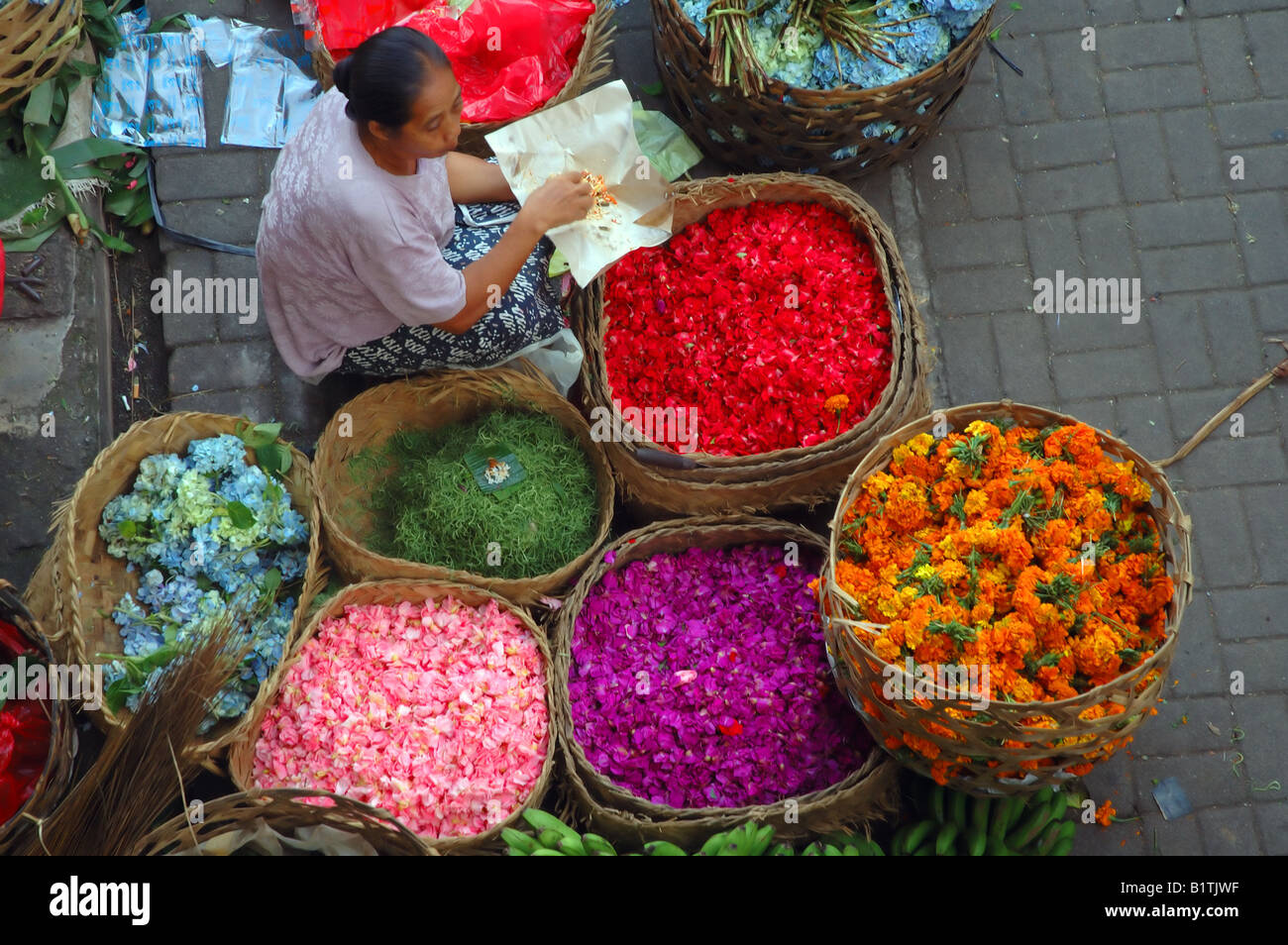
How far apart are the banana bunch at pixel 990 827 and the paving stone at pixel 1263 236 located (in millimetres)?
1977

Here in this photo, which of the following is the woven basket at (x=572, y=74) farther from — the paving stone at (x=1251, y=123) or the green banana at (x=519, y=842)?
the paving stone at (x=1251, y=123)

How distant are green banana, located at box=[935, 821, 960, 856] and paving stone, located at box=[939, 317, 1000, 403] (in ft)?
4.61

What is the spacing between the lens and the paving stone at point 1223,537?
132 inches

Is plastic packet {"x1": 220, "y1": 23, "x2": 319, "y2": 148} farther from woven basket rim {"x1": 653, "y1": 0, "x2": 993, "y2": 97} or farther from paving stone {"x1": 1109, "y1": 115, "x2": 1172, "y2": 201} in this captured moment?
paving stone {"x1": 1109, "y1": 115, "x2": 1172, "y2": 201}

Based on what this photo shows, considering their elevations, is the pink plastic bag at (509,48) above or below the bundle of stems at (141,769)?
above

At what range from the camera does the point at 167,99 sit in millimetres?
3633

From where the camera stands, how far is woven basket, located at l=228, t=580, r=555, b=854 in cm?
263

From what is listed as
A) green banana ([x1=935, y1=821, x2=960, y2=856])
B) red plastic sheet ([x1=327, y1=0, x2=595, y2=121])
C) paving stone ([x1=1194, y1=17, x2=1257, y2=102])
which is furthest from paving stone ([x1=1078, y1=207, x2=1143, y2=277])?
green banana ([x1=935, y1=821, x2=960, y2=856])

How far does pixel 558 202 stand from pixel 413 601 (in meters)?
1.15

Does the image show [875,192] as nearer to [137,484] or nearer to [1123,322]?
[1123,322]

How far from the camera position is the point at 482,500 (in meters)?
2.96

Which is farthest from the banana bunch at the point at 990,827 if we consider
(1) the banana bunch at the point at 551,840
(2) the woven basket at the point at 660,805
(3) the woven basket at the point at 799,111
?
(3) the woven basket at the point at 799,111

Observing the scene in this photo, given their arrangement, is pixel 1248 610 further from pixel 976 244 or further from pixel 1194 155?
pixel 1194 155
